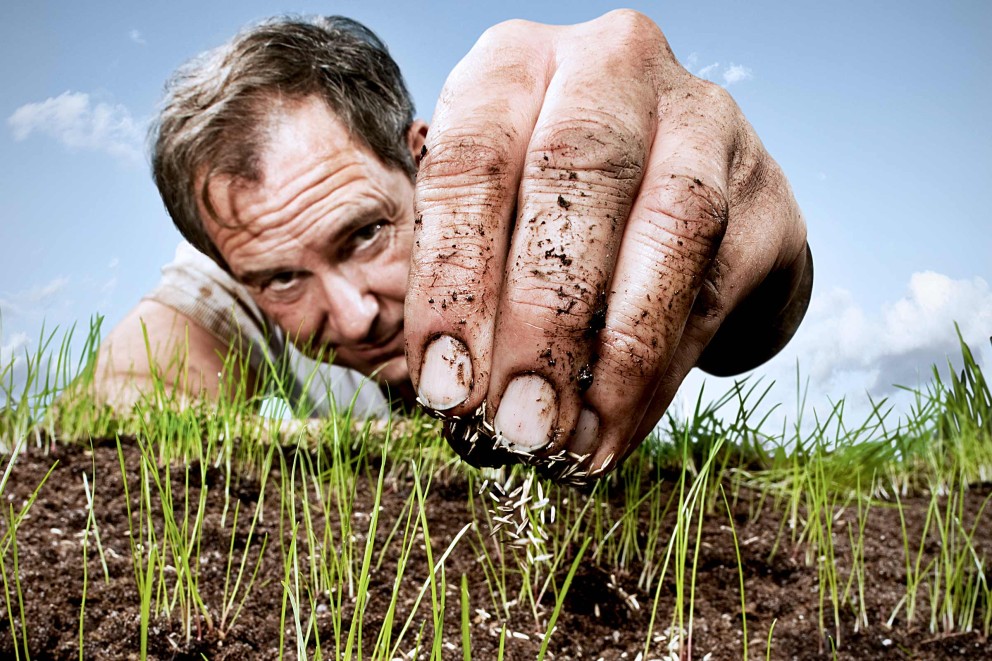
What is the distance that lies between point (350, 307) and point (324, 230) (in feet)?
0.89

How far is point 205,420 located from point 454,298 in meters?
1.10

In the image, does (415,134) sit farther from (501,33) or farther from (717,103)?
(717,103)

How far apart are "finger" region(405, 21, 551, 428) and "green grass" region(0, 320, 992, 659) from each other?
0.12 metres

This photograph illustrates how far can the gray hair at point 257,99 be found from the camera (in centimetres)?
270

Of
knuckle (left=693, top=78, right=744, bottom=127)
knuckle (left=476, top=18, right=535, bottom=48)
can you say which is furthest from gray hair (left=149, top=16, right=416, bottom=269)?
knuckle (left=693, top=78, right=744, bottom=127)

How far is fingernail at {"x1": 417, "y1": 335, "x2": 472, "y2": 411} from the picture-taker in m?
0.89

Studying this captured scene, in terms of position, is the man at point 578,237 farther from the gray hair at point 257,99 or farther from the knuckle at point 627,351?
the gray hair at point 257,99

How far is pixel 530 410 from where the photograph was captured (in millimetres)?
879

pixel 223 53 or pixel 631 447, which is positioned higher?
pixel 223 53

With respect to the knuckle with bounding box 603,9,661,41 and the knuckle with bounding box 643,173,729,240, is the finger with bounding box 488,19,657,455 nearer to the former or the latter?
the knuckle with bounding box 643,173,729,240

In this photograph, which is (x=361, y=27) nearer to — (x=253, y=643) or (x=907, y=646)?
(x=253, y=643)

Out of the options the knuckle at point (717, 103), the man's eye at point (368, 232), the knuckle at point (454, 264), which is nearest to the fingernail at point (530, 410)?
the knuckle at point (454, 264)

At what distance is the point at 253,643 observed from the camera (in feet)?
3.59

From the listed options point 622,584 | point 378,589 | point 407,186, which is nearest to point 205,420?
point 378,589
